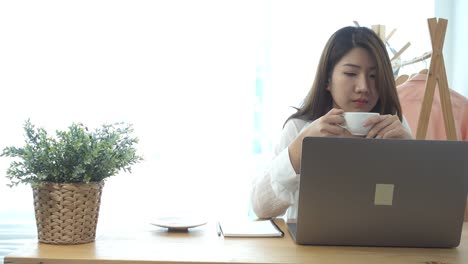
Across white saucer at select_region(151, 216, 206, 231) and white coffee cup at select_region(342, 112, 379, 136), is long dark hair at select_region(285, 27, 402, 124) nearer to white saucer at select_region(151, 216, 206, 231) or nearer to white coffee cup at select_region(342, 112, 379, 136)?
white coffee cup at select_region(342, 112, 379, 136)

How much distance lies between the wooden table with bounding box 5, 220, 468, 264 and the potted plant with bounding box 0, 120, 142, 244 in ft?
0.11

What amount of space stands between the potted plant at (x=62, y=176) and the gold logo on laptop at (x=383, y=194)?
502mm

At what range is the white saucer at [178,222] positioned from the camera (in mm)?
1152

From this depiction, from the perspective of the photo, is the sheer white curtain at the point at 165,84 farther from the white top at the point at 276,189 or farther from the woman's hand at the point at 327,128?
the woman's hand at the point at 327,128

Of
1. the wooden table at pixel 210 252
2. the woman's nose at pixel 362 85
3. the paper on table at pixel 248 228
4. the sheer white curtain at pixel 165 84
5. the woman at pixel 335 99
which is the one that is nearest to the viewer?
the wooden table at pixel 210 252

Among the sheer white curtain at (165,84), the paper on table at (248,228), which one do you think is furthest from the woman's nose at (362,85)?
the sheer white curtain at (165,84)

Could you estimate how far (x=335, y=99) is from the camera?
1.58 meters

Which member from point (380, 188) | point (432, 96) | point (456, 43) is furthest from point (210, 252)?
point (456, 43)

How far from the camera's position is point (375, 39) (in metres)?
1.56

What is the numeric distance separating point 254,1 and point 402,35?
727 mm

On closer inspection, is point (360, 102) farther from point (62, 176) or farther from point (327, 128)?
point (62, 176)

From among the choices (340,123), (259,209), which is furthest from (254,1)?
(340,123)

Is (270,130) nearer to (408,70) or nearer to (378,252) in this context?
(408,70)

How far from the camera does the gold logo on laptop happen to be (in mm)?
961
